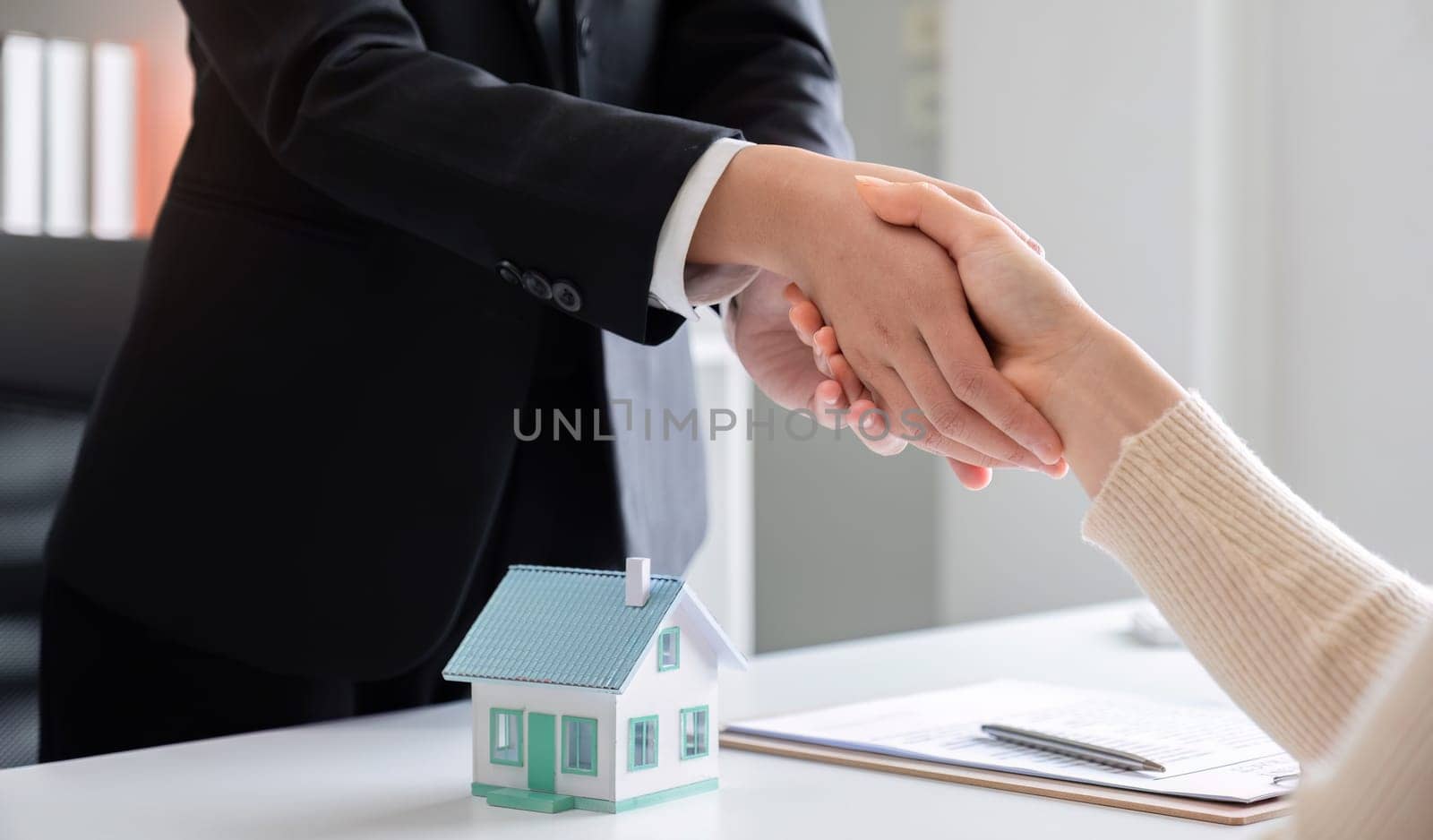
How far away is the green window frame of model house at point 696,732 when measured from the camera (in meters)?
0.74

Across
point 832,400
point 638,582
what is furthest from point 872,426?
point 638,582

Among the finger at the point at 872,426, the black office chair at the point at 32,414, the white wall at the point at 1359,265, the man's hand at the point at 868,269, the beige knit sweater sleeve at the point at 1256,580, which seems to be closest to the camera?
the beige knit sweater sleeve at the point at 1256,580

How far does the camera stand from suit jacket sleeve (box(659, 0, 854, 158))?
1095 millimetres

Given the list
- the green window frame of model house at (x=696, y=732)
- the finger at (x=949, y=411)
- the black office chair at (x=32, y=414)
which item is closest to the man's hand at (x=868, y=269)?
the finger at (x=949, y=411)

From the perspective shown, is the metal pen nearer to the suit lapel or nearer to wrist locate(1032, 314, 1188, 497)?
wrist locate(1032, 314, 1188, 497)

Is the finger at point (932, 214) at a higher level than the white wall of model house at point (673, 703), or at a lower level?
higher

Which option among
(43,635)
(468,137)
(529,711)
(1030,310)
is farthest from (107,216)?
(1030,310)

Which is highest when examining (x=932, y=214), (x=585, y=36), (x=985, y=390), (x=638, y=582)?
(x=585, y=36)

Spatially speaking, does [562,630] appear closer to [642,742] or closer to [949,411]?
[642,742]

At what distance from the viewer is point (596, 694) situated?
2.29 feet

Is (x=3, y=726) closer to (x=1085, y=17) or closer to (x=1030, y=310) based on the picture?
(x=1030, y=310)

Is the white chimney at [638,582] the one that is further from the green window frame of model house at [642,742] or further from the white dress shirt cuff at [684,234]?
the white dress shirt cuff at [684,234]

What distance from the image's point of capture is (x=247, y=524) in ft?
3.35

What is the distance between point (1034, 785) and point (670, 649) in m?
0.21
